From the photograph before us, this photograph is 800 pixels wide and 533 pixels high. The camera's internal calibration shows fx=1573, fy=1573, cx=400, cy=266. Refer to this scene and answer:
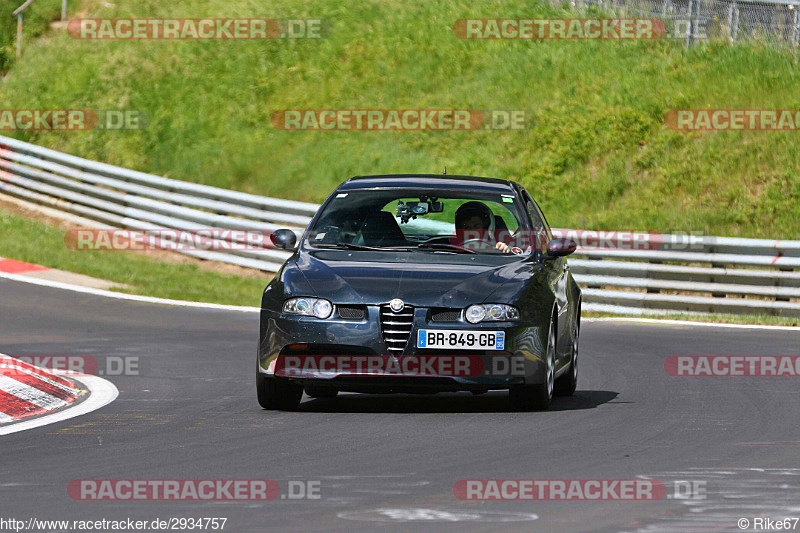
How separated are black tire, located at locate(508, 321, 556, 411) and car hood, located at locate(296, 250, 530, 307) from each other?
2.03ft

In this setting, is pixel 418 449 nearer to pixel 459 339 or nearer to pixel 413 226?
pixel 459 339

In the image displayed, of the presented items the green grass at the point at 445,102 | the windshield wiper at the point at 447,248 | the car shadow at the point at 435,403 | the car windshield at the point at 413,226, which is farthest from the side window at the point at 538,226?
the green grass at the point at 445,102

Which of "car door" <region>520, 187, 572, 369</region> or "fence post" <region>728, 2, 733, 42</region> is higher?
"fence post" <region>728, 2, 733, 42</region>

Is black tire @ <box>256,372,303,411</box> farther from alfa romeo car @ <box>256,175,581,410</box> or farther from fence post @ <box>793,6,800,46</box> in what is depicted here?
fence post @ <box>793,6,800,46</box>

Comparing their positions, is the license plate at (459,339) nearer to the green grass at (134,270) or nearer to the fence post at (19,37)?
the green grass at (134,270)

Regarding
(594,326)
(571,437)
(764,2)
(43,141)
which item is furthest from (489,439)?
(43,141)

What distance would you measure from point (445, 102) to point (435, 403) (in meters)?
21.7

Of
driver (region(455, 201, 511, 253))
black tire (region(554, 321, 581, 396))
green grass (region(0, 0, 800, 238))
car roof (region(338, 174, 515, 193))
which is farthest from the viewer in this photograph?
green grass (region(0, 0, 800, 238))

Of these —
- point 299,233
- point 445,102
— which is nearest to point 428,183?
point 299,233

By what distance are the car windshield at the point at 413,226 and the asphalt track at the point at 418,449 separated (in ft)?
3.68

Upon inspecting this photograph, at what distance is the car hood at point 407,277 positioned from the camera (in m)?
10.0

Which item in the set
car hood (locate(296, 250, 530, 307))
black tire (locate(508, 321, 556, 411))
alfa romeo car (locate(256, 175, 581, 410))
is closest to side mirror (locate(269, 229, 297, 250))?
alfa romeo car (locate(256, 175, 581, 410))

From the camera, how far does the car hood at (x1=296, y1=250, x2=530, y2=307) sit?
1005 cm

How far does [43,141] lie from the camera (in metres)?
34.3
